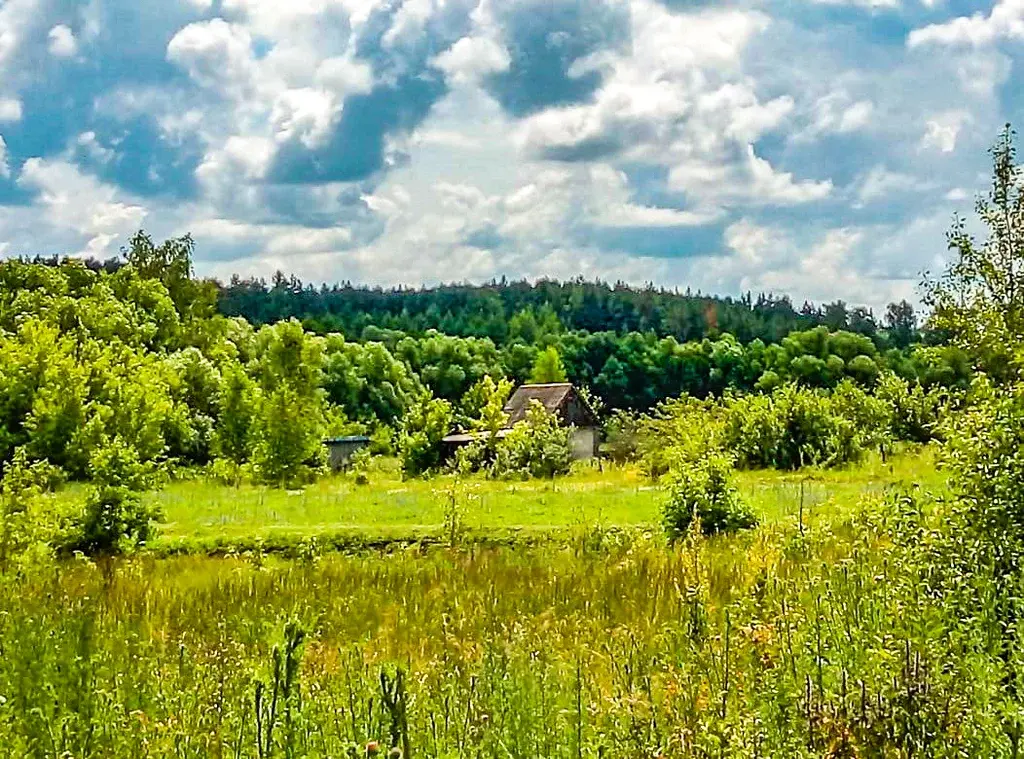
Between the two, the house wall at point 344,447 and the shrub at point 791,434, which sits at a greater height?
the shrub at point 791,434

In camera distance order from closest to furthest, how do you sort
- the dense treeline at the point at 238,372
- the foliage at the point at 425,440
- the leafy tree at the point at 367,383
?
the dense treeline at the point at 238,372, the foliage at the point at 425,440, the leafy tree at the point at 367,383

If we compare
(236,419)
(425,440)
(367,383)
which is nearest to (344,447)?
(367,383)

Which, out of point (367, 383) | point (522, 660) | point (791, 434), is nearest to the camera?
point (522, 660)

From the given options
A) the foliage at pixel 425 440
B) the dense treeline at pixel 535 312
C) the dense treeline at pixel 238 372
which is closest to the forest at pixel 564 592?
the dense treeline at pixel 238 372

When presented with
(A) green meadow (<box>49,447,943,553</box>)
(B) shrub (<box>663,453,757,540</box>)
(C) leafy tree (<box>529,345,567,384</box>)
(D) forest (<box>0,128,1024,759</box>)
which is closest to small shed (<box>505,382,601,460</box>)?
(D) forest (<box>0,128,1024,759</box>)

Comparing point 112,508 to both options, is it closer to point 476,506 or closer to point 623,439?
point 476,506

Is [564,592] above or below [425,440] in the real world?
above

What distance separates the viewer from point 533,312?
465 ft

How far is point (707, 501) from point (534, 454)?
18.2m

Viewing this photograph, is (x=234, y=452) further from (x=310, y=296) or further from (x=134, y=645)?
(x=310, y=296)

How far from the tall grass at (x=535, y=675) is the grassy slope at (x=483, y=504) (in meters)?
7.46

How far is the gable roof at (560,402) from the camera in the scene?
186 feet

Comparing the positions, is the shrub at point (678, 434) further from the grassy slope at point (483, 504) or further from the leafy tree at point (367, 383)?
the leafy tree at point (367, 383)

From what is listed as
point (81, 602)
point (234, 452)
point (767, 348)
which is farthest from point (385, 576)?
point (767, 348)
